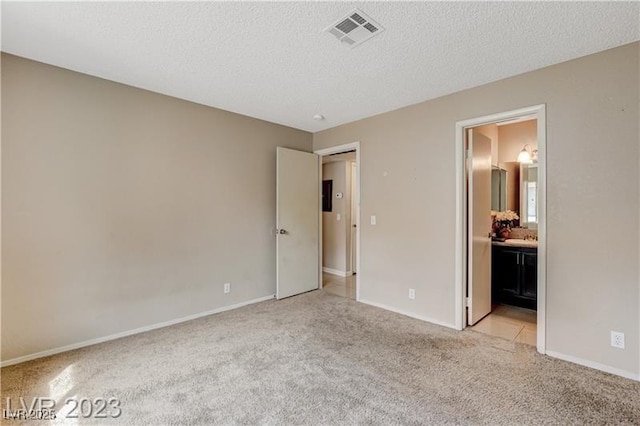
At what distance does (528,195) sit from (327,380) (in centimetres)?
380

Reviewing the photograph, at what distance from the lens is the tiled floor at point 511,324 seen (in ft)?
9.40

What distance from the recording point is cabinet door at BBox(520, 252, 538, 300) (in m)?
3.53

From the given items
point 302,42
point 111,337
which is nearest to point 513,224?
point 302,42

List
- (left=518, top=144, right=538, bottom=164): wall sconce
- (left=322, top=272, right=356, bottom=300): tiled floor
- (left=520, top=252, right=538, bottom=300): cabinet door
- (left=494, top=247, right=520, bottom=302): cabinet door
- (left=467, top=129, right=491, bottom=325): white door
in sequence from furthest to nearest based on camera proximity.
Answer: (left=322, top=272, right=356, bottom=300): tiled floor → (left=518, top=144, right=538, bottom=164): wall sconce → (left=494, top=247, right=520, bottom=302): cabinet door → (left=520, top=252, right=538, bottom=300): cabinet door → (left=467, top=129, right=491, bottom=325): white door

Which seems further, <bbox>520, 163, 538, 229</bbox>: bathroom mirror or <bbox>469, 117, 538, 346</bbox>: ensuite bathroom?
<bbox>520, 163, 538, 229</bbox>: bathroom mirror

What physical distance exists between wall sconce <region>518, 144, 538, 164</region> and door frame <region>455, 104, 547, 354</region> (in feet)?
5.45

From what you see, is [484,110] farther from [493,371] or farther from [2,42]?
[2,42]

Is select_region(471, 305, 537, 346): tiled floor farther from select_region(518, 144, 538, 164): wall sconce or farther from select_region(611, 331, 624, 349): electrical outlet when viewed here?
select_region(518, 144, 538, 164): wall sconce

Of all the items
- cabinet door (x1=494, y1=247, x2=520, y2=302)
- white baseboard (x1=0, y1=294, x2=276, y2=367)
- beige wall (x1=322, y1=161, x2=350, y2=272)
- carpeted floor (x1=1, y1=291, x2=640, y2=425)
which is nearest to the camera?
carpeted floor (x1=1, y1=291, x2=640, y2=425)

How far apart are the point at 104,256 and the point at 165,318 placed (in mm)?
894

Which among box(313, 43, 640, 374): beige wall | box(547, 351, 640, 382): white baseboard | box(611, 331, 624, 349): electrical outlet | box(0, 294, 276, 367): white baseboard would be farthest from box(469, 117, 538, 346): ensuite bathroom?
box(0, 294, 276, 367): white baseboard

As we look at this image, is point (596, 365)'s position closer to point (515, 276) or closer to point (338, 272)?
point (515, 276)

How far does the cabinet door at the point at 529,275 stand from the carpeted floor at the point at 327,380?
1.19 m

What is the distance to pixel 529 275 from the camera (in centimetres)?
357
